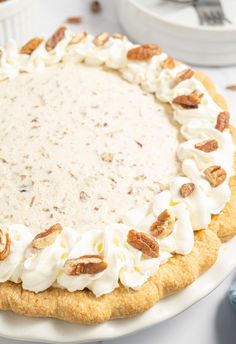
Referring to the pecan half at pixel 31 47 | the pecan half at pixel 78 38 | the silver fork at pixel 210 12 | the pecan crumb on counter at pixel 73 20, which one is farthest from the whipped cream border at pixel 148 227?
the pecan crumb on counter at pixel 73 20

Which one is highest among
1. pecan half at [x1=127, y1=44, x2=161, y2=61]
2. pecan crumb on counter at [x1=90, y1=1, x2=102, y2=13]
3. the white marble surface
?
pecan half at [x1=127, y1=44, x2=161, y2=61]

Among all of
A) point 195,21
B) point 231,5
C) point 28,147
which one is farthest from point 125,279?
point 231,5

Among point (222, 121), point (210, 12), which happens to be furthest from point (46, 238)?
point (210, 12)

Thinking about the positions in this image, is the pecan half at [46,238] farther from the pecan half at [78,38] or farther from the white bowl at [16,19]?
the white bowl at [16,19]

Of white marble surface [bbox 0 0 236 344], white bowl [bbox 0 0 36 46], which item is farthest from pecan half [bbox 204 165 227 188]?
white bowl [bbox 0 0 36 46]

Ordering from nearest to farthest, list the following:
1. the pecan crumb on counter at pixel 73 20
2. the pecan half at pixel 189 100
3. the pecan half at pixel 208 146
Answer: the pecan half at pixel 208 146 → the pecan half at pixel 189 100 → the pecan crumb on counter at pixel 73 20

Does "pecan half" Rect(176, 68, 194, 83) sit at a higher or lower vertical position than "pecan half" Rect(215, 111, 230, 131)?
higher

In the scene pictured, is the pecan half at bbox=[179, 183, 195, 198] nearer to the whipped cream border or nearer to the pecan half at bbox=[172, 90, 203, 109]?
the whipped cream border
